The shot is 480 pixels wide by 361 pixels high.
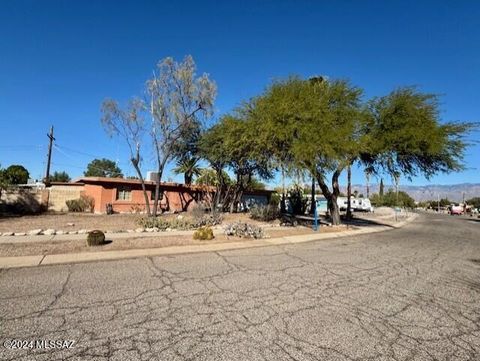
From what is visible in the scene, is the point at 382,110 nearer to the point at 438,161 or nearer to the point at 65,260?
the point at 438,161

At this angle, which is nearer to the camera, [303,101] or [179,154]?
[303,101]

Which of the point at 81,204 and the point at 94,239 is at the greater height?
the point at 81,204

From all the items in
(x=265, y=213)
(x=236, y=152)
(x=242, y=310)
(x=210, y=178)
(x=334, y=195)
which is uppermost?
(x=236, y=152)

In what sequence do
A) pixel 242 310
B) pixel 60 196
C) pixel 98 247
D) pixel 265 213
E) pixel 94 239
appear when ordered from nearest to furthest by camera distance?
pixel 242 310 < pixel 98 247 < pixel 94 239 < pixel 265 213 < pixel 60 196

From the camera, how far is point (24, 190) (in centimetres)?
2564

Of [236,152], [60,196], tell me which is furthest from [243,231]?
[60,196]

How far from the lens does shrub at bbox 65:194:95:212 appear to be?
86.2ft

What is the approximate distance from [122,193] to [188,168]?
22.0ft

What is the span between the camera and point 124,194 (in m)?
28.4

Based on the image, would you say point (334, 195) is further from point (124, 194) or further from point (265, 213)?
point (124, 194)

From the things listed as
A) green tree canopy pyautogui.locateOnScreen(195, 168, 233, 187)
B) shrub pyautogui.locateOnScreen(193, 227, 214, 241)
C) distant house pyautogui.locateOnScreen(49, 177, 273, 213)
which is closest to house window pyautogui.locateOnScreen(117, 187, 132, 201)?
distant house pyautogui.locateOnScreen(49, 177, 273, 213)

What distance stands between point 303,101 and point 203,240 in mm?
9944

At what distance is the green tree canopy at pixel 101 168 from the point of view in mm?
90562

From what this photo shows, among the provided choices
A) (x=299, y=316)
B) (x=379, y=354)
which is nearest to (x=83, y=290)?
(x=299, y=316)
